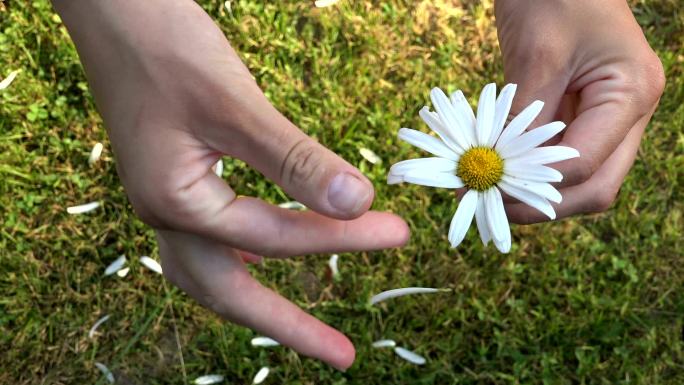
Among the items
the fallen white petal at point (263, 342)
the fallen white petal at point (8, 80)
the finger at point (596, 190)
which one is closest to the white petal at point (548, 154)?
the finger at point (596, 190)

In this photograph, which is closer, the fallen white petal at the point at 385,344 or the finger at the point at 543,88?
the finger at the point at 543,88

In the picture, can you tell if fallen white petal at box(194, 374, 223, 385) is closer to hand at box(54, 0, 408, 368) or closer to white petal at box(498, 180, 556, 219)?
hand at box(54, 0, 408, 368)

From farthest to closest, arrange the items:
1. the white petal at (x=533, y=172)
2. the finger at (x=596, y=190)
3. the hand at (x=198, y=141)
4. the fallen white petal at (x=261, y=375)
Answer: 1. the fallen white petal at (x=261, y=375)
2. the finger at (x=596, y=190)
3. the hand at (x=198, y=141)
4. the white petal at (x=533, y=172)

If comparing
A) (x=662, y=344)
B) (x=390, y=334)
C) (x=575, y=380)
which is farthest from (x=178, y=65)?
(x=662, y=344)

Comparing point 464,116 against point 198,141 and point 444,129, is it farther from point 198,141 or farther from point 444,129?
point 198,141

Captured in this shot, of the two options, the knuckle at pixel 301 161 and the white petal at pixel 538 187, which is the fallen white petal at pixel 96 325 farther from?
the white petal at pixel 538 187

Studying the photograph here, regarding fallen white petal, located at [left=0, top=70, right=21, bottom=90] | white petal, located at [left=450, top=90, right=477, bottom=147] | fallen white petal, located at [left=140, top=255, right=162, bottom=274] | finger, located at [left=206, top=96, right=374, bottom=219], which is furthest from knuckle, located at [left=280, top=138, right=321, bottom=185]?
fallen white petal, located at [left=0, top=70, right=21, bottom=90]
